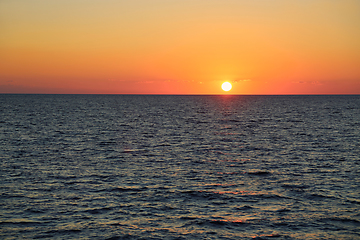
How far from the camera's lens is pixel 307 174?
2770 centimetres

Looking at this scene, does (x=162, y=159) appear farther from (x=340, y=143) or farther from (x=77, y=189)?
(x=340, y=143)

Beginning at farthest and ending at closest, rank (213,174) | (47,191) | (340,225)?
(213,174) < (47,191) < (340,225)

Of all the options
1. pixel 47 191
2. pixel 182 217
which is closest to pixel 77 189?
pixel 47 191

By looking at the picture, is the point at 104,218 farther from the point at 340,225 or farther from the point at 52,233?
the point at 340,225

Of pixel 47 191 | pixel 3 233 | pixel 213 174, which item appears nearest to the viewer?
pixel 3 233

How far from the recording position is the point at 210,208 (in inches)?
772

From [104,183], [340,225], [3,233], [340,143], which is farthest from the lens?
[340,143]

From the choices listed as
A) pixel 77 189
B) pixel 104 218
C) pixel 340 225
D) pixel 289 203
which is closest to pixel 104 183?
pixel 77 189

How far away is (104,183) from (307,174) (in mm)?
17140

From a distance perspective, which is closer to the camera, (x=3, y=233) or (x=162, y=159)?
(x=3, y=233)

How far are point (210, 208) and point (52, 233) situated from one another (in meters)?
9.01

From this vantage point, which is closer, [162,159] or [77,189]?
[77,189]

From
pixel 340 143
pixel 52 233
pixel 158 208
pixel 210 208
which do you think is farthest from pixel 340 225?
pixel 340 143

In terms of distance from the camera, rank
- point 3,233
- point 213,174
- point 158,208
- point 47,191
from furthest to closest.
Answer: point 213,174 → point 47,191 → point 158,208 → point 3,233
